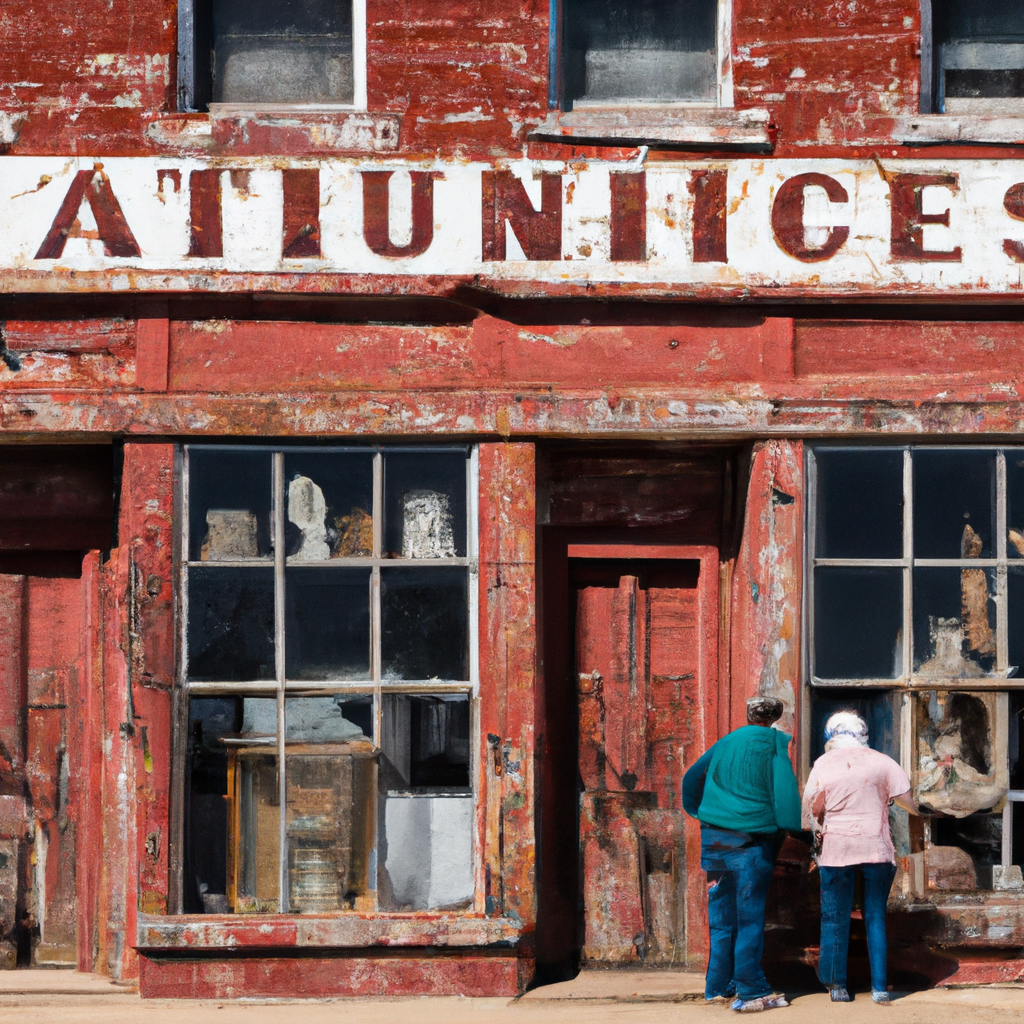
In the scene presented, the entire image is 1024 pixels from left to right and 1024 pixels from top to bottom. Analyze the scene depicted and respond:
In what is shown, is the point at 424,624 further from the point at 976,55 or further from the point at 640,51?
the point at 976,55

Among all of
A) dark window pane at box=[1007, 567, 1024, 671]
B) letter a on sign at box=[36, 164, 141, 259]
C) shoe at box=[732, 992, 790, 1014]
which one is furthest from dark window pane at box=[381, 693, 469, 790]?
dark window pane at box=[1007, 567, 1024, 671]

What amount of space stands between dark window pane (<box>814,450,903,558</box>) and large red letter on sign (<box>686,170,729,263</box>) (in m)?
1.06

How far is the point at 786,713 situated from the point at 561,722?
1.02 metres

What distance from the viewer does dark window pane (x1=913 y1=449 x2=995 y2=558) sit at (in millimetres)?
6414

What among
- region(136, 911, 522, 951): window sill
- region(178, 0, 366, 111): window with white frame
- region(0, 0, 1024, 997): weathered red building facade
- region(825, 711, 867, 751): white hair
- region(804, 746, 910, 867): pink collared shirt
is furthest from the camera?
region(178, 0, 366, 111): window with white frame

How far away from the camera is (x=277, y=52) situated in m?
6.57

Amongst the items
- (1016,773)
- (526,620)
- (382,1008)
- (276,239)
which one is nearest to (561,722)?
(526,620)

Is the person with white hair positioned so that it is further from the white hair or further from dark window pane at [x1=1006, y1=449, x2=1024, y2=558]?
dark window pane at [x1=1006, y1=449, x2=1024, y2=558]

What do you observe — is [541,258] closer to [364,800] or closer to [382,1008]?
[364,800]

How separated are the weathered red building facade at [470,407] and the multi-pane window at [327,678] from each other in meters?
0.02

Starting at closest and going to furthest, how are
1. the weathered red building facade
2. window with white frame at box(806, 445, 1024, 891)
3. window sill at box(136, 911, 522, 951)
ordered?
window sill at box(136, 911, 522, 951) → the weathered red building facade → window with white frame at box(806, 445, 1024, 891)

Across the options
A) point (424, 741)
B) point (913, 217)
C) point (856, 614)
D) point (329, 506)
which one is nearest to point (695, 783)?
point (856, 614)

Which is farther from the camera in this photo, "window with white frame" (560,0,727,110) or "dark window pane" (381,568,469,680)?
"window with white frame" (560,0,727,110)

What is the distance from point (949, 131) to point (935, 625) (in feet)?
7.19
